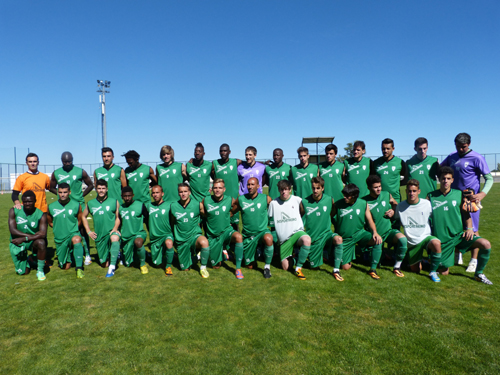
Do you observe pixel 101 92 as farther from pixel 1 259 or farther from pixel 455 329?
pixel 455 329

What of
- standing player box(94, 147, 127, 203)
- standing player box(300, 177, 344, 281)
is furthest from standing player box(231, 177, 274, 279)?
standing player box(94, 147, 127, 203)

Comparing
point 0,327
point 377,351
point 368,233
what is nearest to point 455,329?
point 377,351

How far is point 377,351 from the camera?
2852 mm

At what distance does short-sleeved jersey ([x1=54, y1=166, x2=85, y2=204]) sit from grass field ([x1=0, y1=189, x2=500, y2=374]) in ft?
6.22

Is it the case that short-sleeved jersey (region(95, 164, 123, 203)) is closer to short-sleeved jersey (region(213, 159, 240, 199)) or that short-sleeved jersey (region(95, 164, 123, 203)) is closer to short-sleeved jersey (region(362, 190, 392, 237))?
short-sleeved jersey (region(213, 159, 240, 199))

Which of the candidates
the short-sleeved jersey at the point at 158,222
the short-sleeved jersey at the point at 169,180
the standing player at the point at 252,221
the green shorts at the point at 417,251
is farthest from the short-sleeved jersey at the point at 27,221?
the green shorts at the point at 417,251

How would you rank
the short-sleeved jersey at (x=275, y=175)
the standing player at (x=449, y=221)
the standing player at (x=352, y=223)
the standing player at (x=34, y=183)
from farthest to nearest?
the short-sleeved jersey at (x=275, y=175)
the standing player at (x=34, y=183)
the standing player at (x=352, y=223)
the standing player at (x=449, y=221)

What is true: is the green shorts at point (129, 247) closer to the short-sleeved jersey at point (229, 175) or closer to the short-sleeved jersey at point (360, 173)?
the short-sleeved jersey at point (229, 175)

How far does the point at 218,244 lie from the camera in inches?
210

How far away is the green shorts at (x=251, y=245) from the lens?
532 centimetres

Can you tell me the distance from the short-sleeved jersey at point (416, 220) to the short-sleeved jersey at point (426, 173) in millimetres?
746

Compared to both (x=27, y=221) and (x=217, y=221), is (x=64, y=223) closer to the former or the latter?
Answer: (x=27, y=221)

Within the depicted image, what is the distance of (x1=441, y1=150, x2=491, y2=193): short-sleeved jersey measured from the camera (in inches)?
207

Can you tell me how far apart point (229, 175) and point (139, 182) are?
1899mm
